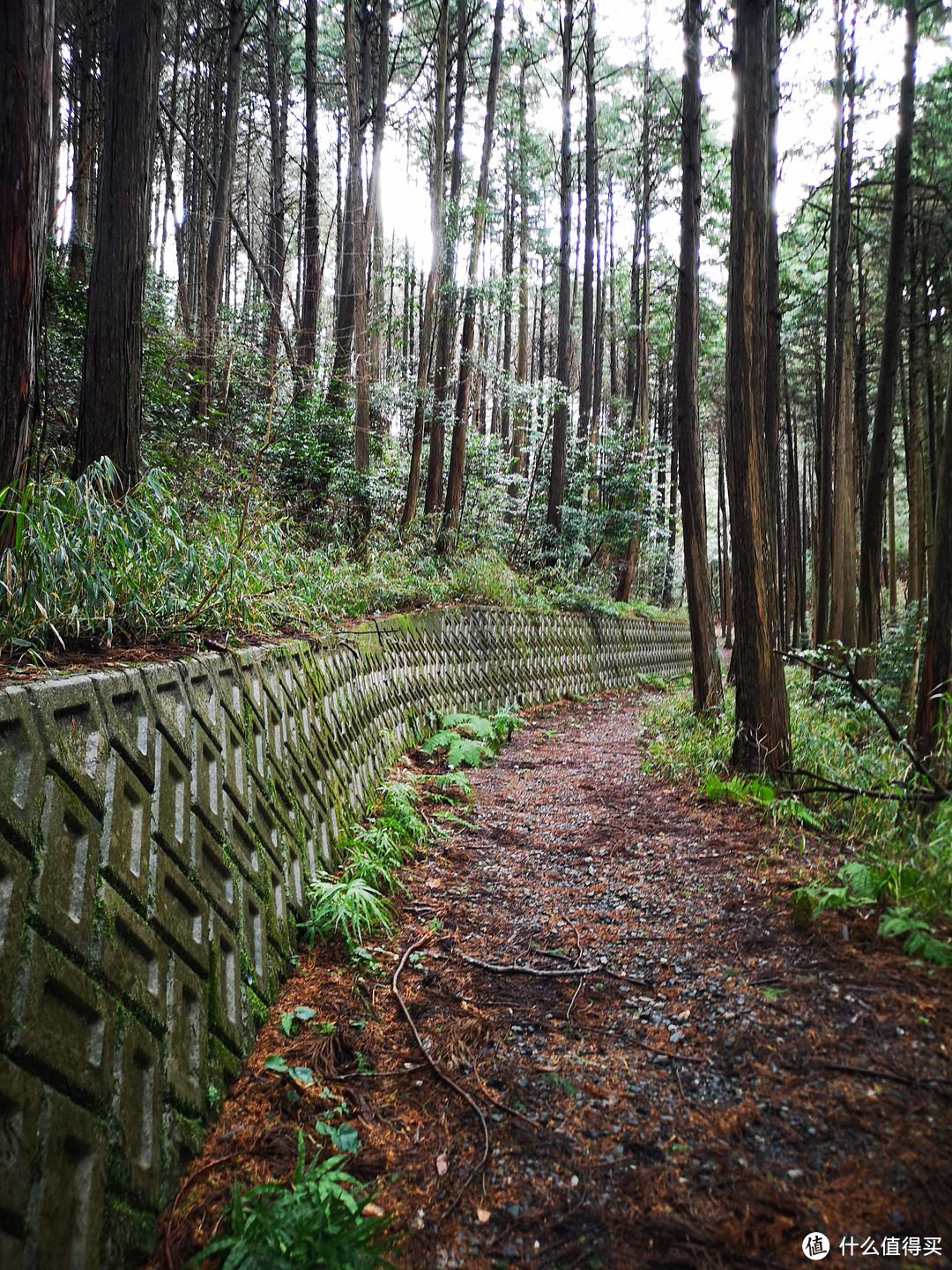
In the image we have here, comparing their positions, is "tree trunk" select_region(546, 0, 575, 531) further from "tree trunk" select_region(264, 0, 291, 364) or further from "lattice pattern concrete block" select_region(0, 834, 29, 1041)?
"lattice pattern concrete block" select_region(0, 834, 29, 1041)

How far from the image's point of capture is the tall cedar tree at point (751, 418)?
5.79 metres

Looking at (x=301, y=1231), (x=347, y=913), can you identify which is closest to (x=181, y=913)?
(x=301, y=1231)

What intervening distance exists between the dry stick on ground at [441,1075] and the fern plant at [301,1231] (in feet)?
0.93

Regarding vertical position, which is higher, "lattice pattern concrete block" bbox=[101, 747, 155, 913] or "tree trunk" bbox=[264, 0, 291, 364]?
"tree trunk" bbox=[264, 0, 291, 364]

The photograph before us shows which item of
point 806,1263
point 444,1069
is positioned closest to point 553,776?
point 444,1069

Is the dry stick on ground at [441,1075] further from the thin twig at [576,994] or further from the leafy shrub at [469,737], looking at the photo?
the leafy shrub at [469,737]

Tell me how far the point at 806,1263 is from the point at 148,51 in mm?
7335

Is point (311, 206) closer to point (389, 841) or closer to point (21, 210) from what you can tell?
point (21, 210)

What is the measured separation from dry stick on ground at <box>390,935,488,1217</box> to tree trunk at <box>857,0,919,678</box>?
7.15 m

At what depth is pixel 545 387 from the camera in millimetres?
14320

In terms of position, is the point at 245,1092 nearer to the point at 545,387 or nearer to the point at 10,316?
the point at 10,316

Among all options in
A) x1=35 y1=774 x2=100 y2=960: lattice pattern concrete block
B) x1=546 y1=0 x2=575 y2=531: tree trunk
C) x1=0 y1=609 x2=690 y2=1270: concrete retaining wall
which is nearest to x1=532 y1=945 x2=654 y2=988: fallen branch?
x1=0 y1=609 x2=690 y2=1270: concrete retaining wall

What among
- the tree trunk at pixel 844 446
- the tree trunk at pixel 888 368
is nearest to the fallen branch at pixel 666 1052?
the tree trunk at pixel 888 368

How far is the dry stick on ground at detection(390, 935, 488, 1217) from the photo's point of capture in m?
2.04
